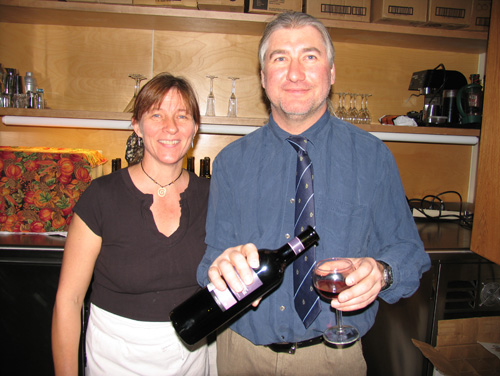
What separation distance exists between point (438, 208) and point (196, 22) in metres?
1.85

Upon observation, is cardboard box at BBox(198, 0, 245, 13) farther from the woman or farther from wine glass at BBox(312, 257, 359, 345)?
wine glass at BBox(312, 257, 359, 345)

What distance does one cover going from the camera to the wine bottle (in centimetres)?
83

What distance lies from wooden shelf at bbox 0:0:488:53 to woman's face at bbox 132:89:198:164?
0.88 m

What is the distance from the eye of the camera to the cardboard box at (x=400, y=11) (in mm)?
1902

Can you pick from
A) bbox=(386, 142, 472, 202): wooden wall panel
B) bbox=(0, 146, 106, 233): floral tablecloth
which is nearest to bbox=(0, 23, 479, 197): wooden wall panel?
bbox=(386, 142, 472, 202): wooden wall panel

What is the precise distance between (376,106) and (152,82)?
1631mm

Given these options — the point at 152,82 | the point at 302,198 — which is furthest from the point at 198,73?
the point at 302,198

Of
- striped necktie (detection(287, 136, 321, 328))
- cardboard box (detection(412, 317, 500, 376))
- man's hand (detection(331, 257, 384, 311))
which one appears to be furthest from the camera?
cardboard box (detection(412, 317, 500, 376))

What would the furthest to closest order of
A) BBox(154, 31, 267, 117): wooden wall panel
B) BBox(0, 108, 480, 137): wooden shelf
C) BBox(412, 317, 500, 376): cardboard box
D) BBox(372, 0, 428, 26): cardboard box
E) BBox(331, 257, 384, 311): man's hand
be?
BBox(154, 31, 267, 117): wooden wall panel → BBox(372, 0, 428, 26): cardboard box → BBox(0, 108, 480, 137): wooden shelf → BBox(412, 317, 500, 376): cardboard box → BBox(331, 257, 384, 311): man's hand

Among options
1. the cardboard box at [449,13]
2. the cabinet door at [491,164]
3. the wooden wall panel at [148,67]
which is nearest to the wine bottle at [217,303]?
the cabinet door at [491,164]

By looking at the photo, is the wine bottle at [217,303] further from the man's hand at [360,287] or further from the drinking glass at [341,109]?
the drinking glass at [341,109]

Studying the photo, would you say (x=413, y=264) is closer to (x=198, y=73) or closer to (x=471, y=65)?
(x=198, y=73)

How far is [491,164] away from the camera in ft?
4.86

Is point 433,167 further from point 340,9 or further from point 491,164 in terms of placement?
point 340,9
